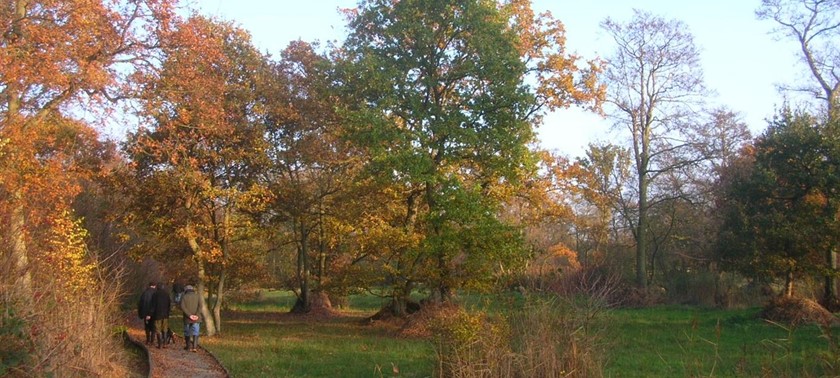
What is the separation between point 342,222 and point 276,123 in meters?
4.15

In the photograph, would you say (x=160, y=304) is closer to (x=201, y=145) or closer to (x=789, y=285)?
(x=201, y=145)

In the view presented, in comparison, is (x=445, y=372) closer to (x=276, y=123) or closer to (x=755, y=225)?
(x=276, y=123)

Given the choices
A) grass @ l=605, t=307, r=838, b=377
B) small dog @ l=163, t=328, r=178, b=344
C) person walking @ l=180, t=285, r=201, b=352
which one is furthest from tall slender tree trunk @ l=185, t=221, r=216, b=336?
grass @ l=605, t=307, r=838, b=377

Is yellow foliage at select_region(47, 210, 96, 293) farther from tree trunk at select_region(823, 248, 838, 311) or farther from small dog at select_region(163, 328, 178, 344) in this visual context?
tree trunk at select_region(823, 248, 838, 311)

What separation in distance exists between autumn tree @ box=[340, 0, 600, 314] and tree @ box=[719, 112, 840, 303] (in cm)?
858

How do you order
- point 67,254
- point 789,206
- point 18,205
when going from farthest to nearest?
point 789,206, point 67,254, point 18,205

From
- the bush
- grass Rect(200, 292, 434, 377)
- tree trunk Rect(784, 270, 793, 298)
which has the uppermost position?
tree trunk Rect(784, 270, 793, 298)

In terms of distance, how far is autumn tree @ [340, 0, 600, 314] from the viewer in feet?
67.4

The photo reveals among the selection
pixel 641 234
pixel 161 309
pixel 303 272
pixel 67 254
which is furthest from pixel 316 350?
pixel 641 234

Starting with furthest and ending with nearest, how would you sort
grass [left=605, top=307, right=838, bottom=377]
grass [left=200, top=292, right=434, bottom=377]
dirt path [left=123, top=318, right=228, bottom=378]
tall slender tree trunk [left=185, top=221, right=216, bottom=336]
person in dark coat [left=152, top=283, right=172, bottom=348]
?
tall slender tree trunk [left=185, top=221, right=216, bottom=336] < person in dark coat [left=152, top=283, right=172, bottom=348] < grass [left=200, top=292, right=434, bottom=377] < dirt path [left=123, top=318, right=228, bottom=378] < grass [left=605, top=307, right=838, bottom=377]

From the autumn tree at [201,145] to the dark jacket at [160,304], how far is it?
2.97 metres

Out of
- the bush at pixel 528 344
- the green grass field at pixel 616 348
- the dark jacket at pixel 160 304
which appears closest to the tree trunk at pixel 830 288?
the green grass field at pixel 616 348

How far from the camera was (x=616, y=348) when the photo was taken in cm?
1484

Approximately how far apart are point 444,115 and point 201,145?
7.48m
